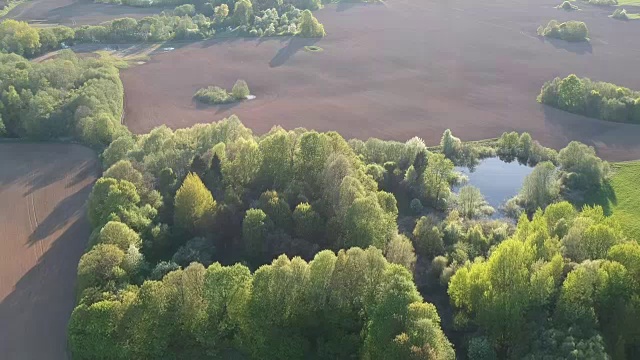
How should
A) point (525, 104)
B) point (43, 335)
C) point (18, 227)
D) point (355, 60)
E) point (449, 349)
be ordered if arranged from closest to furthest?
point (449, 349) < point (43, 335) < point (18, 227) < point (525, 104) < point (355, 60)

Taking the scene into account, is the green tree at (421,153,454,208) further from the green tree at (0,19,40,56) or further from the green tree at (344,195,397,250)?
the green tree at (0,19,40,56)

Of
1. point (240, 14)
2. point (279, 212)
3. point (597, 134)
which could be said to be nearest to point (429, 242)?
point (279, 212)

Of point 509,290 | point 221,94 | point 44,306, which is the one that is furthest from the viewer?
point 221,94

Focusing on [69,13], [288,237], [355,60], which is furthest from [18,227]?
[69,13]

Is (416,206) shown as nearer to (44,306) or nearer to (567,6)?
(44,306)

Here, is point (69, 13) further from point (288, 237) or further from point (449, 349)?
point (449, 349)

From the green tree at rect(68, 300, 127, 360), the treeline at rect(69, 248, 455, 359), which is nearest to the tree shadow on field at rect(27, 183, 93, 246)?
the treeline at rect(69, 248, 455, 359)
